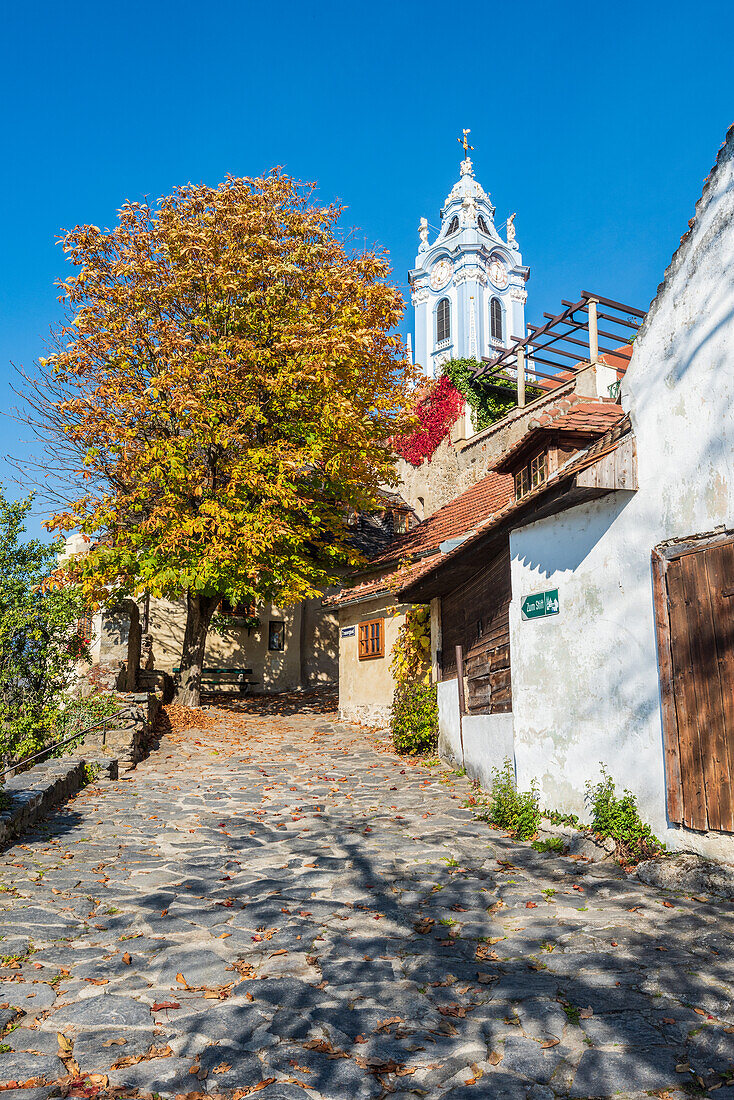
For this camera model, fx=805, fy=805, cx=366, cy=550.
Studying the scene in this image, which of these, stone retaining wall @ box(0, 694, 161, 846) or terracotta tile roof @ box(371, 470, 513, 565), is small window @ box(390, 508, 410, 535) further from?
stone retaining wall @ box(0, 694, 161, 846)

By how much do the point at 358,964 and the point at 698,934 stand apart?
2.27 m

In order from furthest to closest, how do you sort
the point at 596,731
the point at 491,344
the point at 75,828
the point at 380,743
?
the point at 491,344 < the point at 380,743 < the point at 75,828 < the point at 596,731

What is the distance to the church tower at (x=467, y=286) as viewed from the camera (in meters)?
54.1

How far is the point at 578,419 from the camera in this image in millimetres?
9250

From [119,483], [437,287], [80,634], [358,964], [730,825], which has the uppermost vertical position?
[437,287]

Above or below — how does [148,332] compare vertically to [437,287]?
below

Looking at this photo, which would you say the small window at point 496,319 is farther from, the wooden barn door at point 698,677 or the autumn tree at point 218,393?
the wooden barn door at point 698,677

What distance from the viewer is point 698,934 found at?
5.36 meters

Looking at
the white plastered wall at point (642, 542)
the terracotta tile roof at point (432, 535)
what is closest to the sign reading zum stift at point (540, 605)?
the white plastered wall at point (642, 542)

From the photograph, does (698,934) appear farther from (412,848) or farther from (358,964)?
(412,848)

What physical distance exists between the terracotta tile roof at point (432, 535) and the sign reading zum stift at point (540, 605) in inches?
217

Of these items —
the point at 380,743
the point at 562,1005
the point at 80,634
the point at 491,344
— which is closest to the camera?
the point at 562,1005

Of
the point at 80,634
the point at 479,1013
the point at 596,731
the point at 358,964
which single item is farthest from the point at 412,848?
the point at 80,634

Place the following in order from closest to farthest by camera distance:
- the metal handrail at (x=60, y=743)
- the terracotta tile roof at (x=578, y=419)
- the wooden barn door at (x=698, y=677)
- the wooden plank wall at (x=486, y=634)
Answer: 1. the wooden barn door at (x=698, y=677)
2. the terracotta tile roof at (x=578, y=419)
3. the metal handrail at (x=60, y=743)
4. the wooden plank wall at (x=486, y=634)
